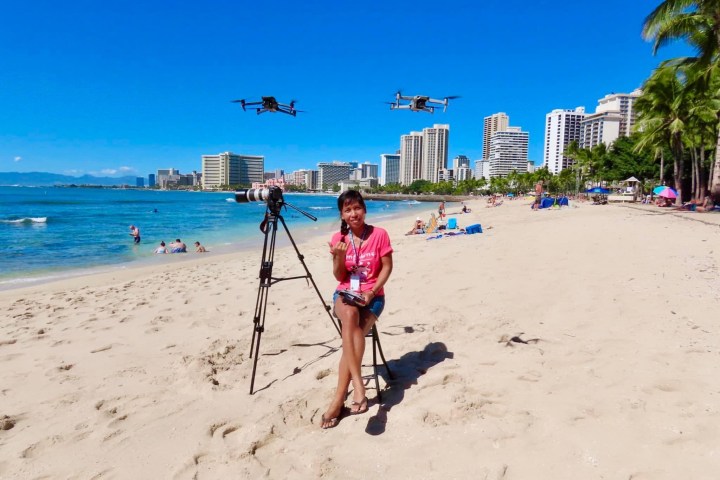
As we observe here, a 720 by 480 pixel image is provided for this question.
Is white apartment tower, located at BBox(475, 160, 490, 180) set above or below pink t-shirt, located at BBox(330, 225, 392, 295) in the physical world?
above

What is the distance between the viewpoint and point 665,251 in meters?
6.27

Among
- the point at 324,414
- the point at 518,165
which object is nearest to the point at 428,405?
the point at 324,414

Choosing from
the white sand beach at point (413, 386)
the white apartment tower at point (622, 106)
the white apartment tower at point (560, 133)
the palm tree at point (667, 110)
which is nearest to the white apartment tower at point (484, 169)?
the white apartment tower at point (560, 133)

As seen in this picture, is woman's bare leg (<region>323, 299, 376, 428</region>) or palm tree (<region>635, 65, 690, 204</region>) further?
palm tree (<region>635, 65, 690, 204</region>)

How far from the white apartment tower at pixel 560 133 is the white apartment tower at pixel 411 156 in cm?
6219

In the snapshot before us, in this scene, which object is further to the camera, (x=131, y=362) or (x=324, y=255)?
(x=324, y=255)

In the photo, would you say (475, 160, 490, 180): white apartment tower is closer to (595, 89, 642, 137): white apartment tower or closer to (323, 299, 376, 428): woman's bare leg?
(595, 89, 642, 137): white apartment tower

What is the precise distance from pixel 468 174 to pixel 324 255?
174577 millimetres

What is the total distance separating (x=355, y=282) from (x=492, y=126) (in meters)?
206

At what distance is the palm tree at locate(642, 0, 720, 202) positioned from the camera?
14.1 m

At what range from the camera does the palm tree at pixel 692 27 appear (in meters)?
14.1

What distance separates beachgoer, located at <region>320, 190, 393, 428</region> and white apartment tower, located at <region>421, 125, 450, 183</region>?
6918 inches

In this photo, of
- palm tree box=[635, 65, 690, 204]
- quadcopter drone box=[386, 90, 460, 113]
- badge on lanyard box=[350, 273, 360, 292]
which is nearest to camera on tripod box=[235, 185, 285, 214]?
badge on lanyard box=[350, 273, 360, 292]

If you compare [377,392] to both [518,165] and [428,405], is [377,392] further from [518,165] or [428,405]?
[518,165]
